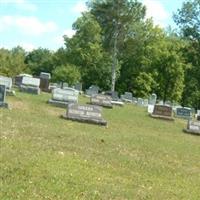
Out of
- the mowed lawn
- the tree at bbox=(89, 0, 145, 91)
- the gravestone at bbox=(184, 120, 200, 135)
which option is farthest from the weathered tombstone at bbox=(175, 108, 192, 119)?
the tree at bbox=(89, 0, 145, 91)

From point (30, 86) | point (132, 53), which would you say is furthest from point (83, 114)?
point (132, 53)

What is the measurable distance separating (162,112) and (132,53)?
36.1 meters

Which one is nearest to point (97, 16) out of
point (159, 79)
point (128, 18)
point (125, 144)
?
point (128, 18)

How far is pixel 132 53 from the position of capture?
209 feet

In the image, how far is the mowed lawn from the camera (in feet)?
30.4

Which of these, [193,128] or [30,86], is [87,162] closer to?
[193,128]

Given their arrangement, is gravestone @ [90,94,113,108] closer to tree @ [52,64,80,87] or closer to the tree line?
the tree line

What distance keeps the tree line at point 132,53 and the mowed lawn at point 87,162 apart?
3611 centimetres

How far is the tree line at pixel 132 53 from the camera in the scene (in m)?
56.6

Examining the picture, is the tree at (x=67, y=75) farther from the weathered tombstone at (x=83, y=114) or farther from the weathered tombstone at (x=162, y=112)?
the weathered tombstone at (x=83, y=114)

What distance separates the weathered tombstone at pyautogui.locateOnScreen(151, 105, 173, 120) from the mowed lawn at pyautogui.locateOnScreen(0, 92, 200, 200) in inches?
304

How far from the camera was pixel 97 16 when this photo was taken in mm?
58969

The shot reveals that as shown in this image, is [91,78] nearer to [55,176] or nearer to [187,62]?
[187,62]

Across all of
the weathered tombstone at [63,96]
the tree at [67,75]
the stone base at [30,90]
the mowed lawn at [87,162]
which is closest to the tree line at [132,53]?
the tree at [67,75]
